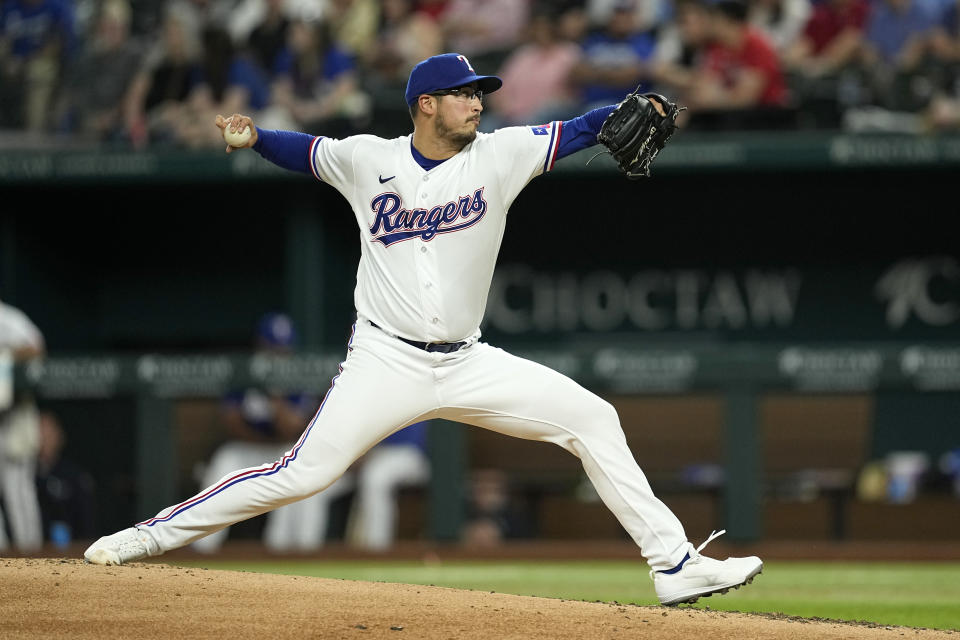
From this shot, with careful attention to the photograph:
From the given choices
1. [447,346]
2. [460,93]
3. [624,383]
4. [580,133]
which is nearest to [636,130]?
[580,133]

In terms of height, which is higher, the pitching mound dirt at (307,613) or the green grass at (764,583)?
the pitching mound dirt at (307,613)

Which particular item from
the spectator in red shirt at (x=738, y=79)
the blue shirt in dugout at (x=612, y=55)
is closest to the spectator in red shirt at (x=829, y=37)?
the spectator in red shirt at (x=738, y=79)

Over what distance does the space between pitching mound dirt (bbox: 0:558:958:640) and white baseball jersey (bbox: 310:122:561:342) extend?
32.0 inches

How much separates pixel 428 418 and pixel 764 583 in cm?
325

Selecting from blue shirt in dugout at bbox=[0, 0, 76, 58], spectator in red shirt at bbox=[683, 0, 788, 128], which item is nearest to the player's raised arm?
spectator in red shirt at bbox=[683, 0, 788, 128]

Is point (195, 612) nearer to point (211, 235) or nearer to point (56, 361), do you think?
point (56, 361)

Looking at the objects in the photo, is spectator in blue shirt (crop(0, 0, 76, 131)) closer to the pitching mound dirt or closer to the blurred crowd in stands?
the blurred crowd in stands

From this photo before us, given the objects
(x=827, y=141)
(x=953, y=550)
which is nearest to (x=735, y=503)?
(x=953, y=550)

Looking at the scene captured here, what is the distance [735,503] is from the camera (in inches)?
329

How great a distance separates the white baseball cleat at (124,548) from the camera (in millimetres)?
4469

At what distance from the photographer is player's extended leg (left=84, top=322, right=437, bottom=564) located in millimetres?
4301

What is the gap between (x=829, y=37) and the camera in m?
10.0

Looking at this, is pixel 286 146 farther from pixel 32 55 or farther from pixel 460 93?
pixel 32 55

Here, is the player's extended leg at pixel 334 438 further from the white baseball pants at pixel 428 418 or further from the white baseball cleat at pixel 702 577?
the white baseball cleat at pixel 702 577
